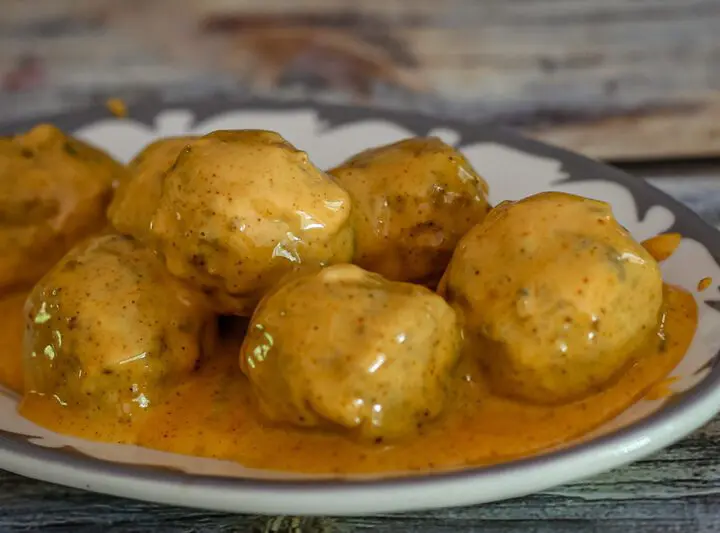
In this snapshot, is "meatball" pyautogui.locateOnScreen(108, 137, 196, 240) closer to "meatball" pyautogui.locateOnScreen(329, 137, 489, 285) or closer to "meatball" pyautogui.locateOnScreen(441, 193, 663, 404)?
"meatball" pyautogui.locateOnScreen(329, 137, 489, 285)

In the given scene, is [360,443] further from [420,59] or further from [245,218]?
[420,59]

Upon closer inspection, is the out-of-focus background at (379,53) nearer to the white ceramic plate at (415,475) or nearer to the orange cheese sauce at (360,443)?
the white ceramic plate at (415,475)

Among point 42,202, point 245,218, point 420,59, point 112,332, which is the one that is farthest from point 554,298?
point 420,59

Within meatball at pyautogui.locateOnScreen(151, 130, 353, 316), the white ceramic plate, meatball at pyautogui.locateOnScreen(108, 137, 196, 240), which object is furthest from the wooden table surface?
meatball at pyautogui.locateOnScreen(151, 130, 353, 316)

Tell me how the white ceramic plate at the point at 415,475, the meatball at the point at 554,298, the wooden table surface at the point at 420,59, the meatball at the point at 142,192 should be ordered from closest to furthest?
the white ceramic plate at the point at 415,475, the meatball at the point at 554,298, the meatball at the point at 142,192, the wooden table surface at the point at 420,59

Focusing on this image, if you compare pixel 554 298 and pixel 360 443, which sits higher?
pixel 554 298

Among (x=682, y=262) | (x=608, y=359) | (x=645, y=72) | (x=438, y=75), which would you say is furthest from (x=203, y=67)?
(x=608, y=359)

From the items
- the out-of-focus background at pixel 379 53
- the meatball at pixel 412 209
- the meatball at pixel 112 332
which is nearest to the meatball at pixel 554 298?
the meatball at pixel 412 209

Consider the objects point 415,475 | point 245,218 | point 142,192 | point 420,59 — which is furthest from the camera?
point 420,59
